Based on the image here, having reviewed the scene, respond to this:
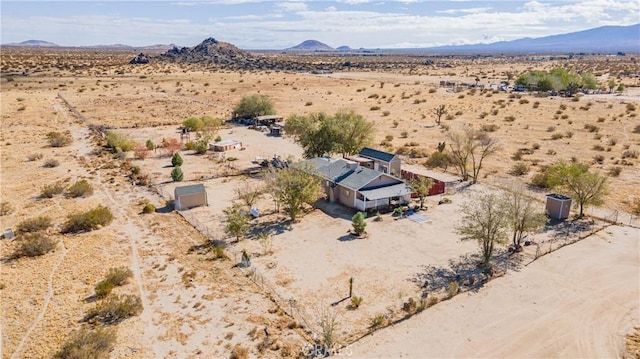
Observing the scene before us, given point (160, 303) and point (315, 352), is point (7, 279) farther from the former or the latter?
point (315, 352)

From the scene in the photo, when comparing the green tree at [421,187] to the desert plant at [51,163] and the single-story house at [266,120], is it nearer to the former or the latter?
the desert plant at [51,163]

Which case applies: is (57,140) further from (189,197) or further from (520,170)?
(520,170)

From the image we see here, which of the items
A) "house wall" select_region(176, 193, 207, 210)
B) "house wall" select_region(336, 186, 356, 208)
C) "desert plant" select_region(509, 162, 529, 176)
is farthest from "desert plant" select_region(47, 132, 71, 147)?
"desert plant" select_region(509, 162, 529, 176)

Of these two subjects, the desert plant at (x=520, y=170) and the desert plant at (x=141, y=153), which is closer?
the desert plant at (x=520, y=170)

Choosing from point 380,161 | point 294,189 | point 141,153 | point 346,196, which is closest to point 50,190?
point 141,153

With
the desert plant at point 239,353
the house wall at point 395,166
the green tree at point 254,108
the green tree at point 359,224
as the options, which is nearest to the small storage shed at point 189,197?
the green tree at point 359,224

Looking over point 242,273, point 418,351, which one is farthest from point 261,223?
point 418,351

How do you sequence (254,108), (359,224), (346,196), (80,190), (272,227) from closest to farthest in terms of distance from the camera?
1. (359,224)
2. (272,227)
3. (346,196)
4. (80,190)
5. (254,108)
